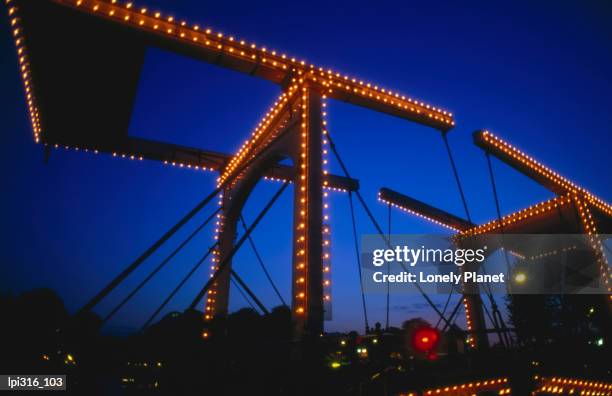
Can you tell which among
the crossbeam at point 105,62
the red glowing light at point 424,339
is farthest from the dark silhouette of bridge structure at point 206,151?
the red glowing light at point 424,339

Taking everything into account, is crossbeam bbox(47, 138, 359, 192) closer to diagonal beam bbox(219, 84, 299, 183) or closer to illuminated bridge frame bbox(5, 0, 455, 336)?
illuminated bridge frame bbox(5, 0, 455, 336)

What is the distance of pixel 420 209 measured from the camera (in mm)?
14570

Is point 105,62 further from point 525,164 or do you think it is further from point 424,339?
point 525,164

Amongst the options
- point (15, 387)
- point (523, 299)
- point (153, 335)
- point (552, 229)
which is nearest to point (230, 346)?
point (153, 335)

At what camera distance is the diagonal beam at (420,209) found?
13469 mm

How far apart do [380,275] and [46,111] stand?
12.0 meters

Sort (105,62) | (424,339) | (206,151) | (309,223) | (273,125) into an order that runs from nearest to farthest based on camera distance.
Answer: (424,339) → (309,223) → (105,62) → (273,125) → (206,151)

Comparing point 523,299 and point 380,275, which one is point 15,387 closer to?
point 380,275

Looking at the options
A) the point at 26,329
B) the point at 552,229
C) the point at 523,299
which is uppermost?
the point at 552,229

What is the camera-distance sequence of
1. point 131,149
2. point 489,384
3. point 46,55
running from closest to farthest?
point 46,55 < point 489,384 < point 131,149

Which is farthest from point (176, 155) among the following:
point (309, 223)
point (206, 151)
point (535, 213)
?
point (535, 213)

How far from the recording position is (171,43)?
6473mm

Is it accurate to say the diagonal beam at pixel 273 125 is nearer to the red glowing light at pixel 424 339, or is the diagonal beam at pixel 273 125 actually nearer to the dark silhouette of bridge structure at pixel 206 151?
the dark silhouette of bridge structure at pixel 206 151

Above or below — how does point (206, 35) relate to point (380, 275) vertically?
above
